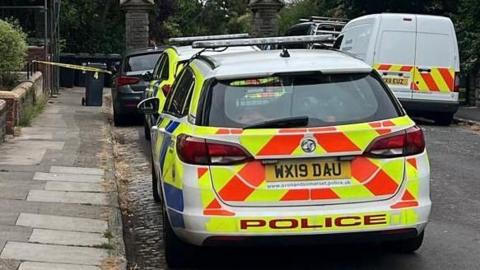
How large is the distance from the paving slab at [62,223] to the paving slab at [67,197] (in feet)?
2.55

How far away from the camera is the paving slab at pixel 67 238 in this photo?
675 centimetres

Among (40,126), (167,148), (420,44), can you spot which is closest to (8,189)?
(167,148)

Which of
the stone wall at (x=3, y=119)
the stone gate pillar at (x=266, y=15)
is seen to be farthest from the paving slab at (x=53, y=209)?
the stone gate pillar at (x=266, y=15)

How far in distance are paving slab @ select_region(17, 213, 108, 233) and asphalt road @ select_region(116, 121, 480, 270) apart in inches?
13.0

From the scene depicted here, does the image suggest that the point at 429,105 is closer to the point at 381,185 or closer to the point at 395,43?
the point at 395,43

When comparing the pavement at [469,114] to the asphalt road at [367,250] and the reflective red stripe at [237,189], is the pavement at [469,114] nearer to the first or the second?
the asphalt road at [367,250]

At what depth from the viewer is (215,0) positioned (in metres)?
55.2

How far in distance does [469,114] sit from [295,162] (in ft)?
48.9

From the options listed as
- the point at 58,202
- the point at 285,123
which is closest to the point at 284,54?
the point at 285,123

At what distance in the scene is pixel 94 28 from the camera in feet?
109

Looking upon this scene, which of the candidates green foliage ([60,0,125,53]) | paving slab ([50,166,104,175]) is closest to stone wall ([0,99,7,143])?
paving slab ([50,166,104,175])

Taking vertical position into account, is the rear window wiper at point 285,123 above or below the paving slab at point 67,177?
above

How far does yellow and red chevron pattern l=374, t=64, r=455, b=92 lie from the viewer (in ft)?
55.1

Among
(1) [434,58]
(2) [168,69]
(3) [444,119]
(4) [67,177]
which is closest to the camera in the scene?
(4) [67,177]
